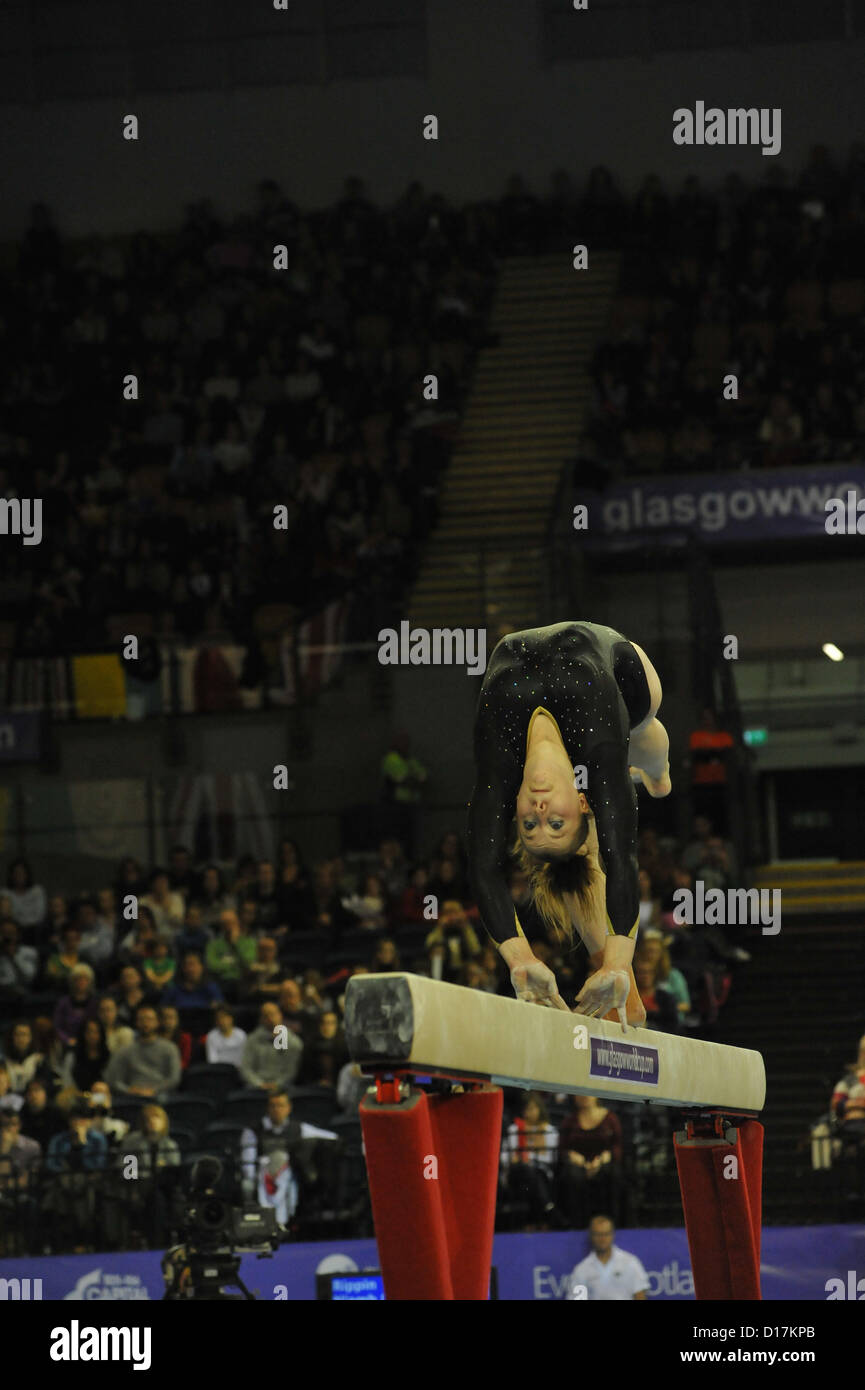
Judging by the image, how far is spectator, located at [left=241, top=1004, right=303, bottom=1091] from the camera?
12219mm

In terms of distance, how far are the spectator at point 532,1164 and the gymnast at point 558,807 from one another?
5187 millimetres

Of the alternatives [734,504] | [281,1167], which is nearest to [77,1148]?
[281,1167]

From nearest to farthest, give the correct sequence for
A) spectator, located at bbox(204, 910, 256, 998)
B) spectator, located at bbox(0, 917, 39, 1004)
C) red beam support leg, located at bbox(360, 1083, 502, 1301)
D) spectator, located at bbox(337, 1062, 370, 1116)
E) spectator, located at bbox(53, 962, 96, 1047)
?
red beam support leg, located at bbox(360, 1083, 502, 1301) → spectator, located at bbox(337, 1062, 370, 1116) → spectator, located at bbox(53, 962, 96, 1047) → spectator, located at bbox(204, 910, 256, 998) → spectator, located at bbox(0, 917, 39, 1004)

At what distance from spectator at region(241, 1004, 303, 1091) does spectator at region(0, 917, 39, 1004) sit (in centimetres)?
226

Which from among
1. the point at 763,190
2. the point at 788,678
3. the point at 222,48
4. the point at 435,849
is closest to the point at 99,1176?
the point at 435,849

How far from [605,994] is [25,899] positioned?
33.3 ft

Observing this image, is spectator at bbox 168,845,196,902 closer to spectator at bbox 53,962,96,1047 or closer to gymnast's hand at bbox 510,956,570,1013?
spectator at bbox 53,962,96,1047

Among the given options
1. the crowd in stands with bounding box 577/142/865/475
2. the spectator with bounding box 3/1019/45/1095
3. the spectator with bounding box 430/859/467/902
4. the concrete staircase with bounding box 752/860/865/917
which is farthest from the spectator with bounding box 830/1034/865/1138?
the crowd in stands with bounding box 577/142/865/475

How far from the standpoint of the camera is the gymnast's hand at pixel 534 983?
17.3ft

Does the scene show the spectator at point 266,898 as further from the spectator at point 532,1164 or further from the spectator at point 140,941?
the spectator at point 532,1164

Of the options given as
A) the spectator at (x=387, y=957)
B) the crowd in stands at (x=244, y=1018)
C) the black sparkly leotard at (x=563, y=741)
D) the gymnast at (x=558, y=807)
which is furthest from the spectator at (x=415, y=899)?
→ the black sparkly leotard at (x=563, y=741)
